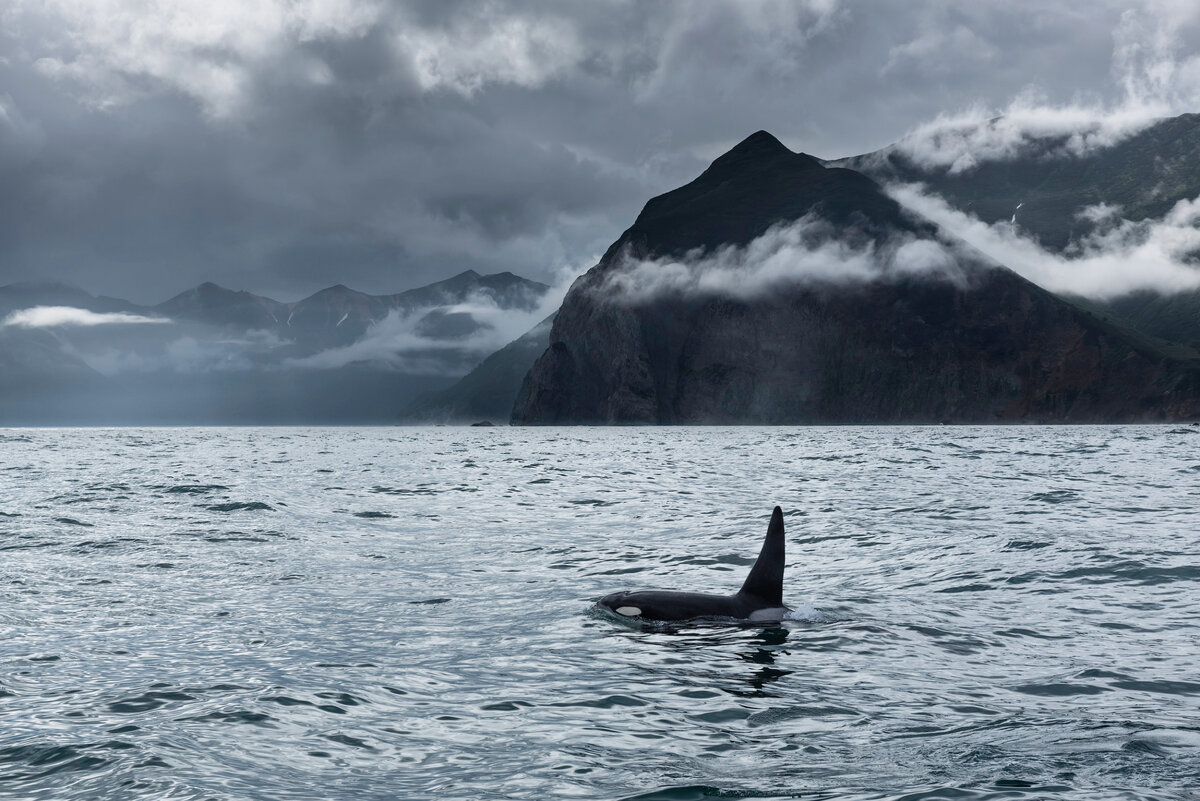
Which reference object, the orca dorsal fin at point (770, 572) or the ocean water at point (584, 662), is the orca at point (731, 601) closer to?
the orca dorsal fin at point (770, 572)

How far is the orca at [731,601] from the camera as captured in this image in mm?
16427

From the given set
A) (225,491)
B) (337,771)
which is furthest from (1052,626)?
(225,491)

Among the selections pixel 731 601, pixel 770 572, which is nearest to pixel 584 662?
pixel 731 601

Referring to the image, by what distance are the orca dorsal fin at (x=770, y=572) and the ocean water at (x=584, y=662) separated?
0.70 metres

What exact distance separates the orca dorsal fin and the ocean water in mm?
701

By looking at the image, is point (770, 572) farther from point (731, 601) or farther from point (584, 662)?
point (584, 662)

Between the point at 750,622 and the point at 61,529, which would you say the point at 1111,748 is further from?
the point at 61,529

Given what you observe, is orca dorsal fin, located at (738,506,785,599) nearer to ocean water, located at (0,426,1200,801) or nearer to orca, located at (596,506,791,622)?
orca, located at (596,506,791,622)

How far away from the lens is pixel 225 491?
44.8 m

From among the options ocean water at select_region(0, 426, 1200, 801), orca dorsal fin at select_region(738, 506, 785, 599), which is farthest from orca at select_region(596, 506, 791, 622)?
ocean water at select_region(0, 426, 1200, 801)

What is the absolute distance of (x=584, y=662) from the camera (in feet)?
43.9

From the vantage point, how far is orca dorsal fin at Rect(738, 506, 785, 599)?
16.9 meters

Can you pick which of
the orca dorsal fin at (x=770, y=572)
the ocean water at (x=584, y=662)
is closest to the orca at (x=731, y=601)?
the orca dorsal fin at (x=770, y=572)

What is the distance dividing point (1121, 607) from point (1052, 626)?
245cm
